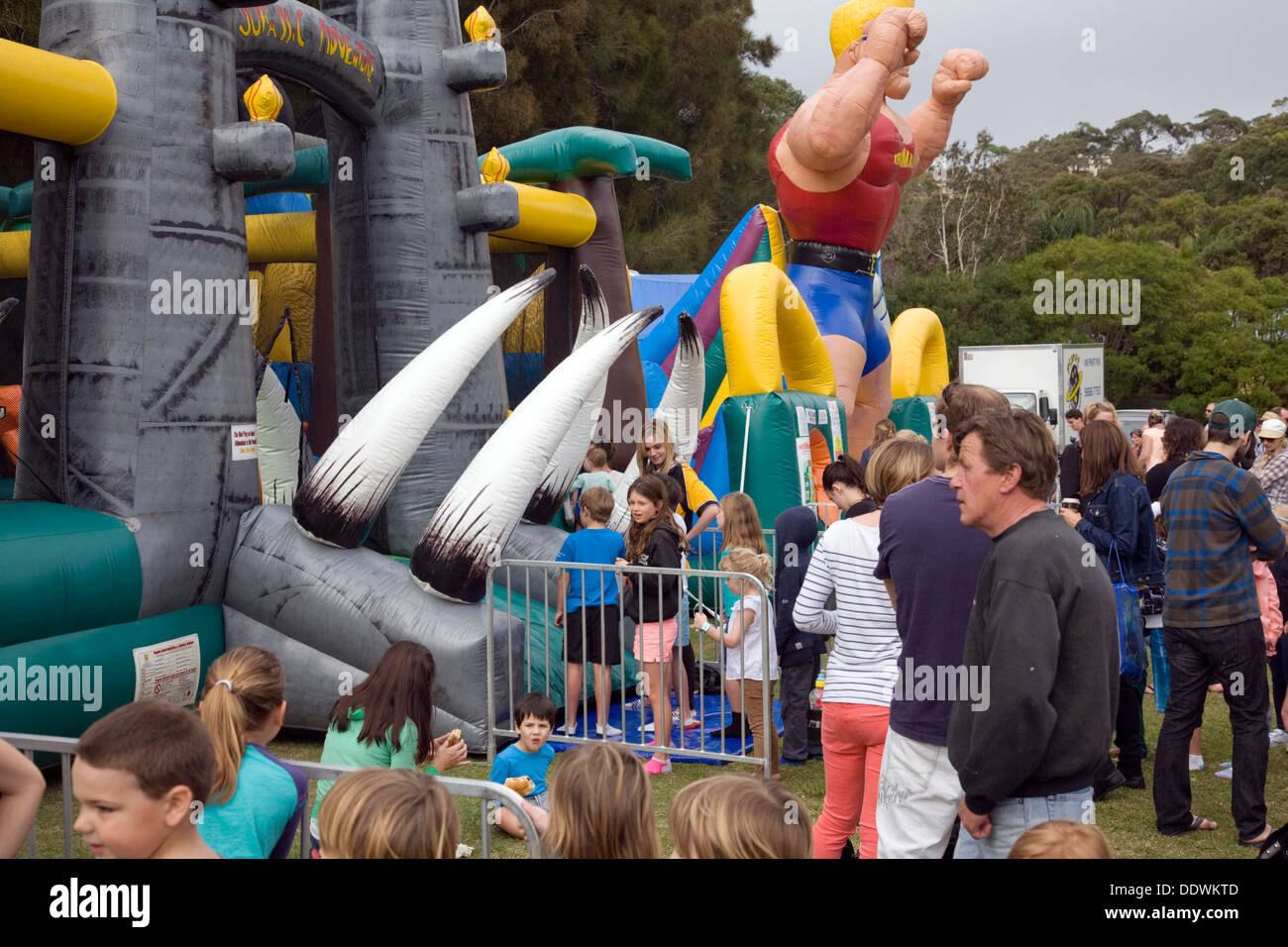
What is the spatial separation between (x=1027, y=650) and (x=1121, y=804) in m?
3.23

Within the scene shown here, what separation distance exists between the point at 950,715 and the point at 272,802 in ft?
5.35

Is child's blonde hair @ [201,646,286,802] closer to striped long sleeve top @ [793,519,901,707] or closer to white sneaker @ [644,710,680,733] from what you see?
striped long sleeve top @ [793,519,901,707]

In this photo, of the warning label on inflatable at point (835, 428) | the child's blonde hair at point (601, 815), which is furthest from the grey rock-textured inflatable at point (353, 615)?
the warning label on inflatable at point (835, 428)

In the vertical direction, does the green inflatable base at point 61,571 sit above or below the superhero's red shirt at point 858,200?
below

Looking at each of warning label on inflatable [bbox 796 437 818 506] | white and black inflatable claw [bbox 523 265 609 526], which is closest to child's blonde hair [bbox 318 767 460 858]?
white and black inflatable claw [bbox 523 265 609 526]

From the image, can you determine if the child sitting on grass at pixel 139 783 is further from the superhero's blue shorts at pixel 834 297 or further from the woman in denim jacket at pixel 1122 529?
the superhero's blue shorts at pixel 834 297

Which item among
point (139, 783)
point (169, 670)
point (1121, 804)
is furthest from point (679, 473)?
point (139, 783)

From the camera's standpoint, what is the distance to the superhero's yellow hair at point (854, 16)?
1209cm

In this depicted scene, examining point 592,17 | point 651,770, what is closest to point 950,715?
point 651,770

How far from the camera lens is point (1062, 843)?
2135 millimetres

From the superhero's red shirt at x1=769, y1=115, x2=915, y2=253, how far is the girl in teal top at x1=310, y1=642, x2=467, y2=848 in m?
9.13

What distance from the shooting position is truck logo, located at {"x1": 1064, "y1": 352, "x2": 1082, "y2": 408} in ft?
68.9

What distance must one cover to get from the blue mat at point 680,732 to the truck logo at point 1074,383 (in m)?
15.6

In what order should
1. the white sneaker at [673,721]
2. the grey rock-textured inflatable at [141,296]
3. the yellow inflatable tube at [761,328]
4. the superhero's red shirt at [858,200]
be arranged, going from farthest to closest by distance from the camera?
the superhero's red shirt at [858,200]
the yellow inflatable tube at [761,328]
the white sneaker at [673,721]
the grey rock-textured inflatable at [141,296]
